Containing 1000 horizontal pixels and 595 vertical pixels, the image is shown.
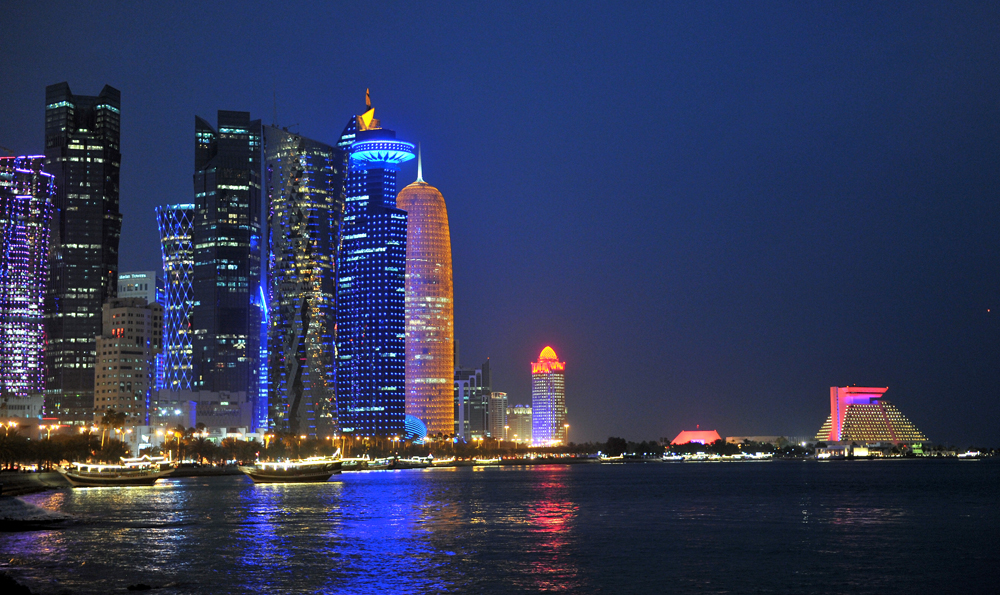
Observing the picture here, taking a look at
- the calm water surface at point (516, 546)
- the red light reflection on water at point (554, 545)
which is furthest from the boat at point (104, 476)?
the red light reflection on water at point (554, 545)

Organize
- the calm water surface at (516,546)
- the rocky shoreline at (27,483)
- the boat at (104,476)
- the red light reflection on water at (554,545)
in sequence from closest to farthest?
the calm water surface at (516,546) → the red light reflection on water at (554,545) → the rocky shoreline at (27,483) → the boat at (104,476)

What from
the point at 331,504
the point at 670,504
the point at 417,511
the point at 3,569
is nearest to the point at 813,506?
the point at 670,504

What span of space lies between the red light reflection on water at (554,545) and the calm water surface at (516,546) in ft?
0.65

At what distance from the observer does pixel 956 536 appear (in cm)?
8956

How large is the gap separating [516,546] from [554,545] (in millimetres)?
3135

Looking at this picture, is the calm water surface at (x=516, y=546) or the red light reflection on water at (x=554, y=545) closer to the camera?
the calm water surface at (x=516, y=546)

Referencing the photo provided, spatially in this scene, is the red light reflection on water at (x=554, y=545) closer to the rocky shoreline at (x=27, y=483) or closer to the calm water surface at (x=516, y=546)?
the calm water surface at (x=516, y=546)

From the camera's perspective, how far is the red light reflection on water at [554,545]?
210ft

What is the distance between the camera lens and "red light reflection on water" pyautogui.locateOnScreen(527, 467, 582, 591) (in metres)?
63.9

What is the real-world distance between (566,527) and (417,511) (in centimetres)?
2539

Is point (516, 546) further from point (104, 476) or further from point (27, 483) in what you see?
point (104, 476)

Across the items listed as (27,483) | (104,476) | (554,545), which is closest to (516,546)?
(554,545)

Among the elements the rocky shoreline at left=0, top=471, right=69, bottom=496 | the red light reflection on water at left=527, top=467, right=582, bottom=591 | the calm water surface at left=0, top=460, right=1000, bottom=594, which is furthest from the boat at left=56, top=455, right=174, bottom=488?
the red light reflection on water at left=527, top=467, right=582, bottom=591

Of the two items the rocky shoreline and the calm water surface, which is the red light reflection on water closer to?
the calm water surface
